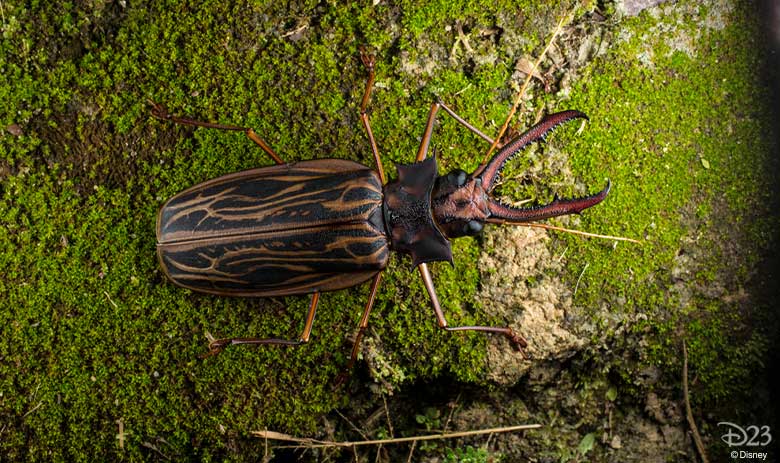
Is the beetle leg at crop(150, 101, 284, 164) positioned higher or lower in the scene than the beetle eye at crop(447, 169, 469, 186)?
higher

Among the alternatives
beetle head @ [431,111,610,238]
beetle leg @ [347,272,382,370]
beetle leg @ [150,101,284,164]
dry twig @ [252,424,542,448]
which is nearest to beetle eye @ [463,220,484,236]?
beetle head @ [431,111,610,238]

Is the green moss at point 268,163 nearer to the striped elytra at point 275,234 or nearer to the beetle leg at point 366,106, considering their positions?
the beetle leg at point 366,106

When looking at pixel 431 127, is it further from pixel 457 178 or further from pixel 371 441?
pixel 371 441

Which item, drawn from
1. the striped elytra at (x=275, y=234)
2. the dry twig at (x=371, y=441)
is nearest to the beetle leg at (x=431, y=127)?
the striped elytra at (x=275, y=234)

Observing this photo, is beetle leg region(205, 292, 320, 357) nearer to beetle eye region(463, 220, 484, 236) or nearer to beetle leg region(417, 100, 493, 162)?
beetle eye region(463, 220, 484, 236)

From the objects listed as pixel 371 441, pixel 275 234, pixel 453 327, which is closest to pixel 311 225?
pixel 275 234

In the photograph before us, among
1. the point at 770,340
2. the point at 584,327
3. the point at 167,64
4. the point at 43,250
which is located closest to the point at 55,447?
the point at 43,250
